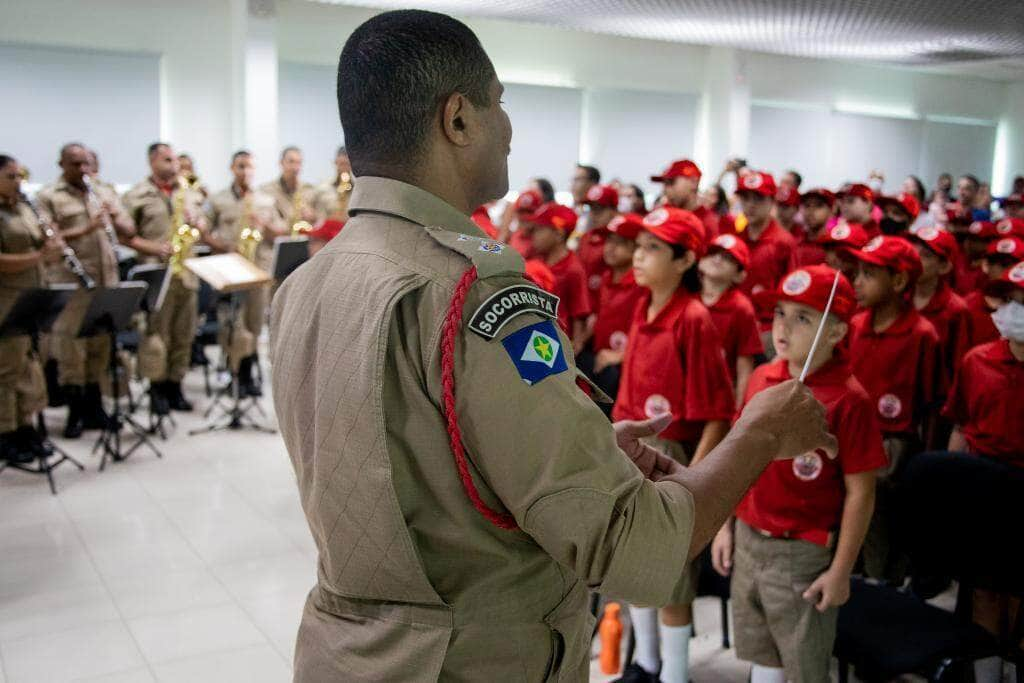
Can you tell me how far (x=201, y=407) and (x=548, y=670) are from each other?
6.26 m

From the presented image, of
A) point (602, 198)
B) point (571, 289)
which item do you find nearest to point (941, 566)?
point (571, 289)

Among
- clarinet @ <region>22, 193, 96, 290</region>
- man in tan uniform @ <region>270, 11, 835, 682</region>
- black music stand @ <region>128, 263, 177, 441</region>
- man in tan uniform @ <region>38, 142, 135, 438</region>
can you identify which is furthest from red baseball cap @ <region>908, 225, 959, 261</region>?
man in tan uniform @ <region>38, 142, 135, 438</region>

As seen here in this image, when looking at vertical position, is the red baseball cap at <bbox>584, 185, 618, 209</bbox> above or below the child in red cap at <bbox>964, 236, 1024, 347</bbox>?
above

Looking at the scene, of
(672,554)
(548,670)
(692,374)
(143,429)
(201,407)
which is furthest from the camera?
(201,407)

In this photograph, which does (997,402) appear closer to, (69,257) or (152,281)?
(152,281)

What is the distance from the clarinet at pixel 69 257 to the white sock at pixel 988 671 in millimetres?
4785

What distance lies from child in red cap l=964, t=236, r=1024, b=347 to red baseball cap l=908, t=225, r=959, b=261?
8.5 inches

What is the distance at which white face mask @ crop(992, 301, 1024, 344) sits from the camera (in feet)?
10.2

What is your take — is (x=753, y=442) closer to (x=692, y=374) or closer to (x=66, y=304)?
(x=692, y=374)

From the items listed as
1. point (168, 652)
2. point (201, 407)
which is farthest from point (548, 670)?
point (201, 407)

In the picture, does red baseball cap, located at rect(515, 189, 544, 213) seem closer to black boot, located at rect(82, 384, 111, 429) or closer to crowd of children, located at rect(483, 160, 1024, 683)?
crowd of children, located at rect(483, 160, 1024, 683)

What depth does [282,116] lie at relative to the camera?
1105 cm

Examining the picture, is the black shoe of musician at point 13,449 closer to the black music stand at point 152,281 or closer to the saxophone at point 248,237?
the black music stand at point 152,281

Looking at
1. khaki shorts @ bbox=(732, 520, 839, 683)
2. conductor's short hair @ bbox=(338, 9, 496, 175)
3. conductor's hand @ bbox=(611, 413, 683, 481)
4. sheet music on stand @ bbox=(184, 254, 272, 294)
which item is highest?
conductor's short hair @ bbox=(338, 9, 496, 175)
